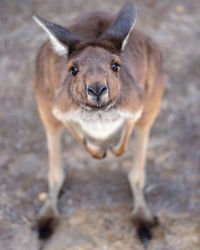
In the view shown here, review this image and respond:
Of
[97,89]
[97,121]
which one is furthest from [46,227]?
[97,89]

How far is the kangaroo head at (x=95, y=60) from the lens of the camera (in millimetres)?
2100

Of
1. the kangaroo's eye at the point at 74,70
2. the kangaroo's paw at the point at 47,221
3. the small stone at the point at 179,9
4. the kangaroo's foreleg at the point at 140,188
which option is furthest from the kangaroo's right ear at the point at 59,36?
the small stone at the point at 179,9

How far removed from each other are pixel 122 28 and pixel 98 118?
0.62 m

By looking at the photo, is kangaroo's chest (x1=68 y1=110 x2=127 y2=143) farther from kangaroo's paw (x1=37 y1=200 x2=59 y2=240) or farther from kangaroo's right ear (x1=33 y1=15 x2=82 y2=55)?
kangaroo's paw (x1=37 y1=200 x2=59 y2=240)

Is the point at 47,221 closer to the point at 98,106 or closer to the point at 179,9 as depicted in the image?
the point at 98,106

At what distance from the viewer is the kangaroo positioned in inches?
87.0

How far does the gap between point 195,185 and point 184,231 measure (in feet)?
1.71

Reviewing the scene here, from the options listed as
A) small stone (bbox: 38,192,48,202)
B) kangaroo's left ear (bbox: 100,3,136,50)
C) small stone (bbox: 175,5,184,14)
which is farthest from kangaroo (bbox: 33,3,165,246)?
small stone (bbox: 175,5,184,14)

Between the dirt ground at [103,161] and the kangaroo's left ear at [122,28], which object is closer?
the kangaroo's left ear at [122,28]

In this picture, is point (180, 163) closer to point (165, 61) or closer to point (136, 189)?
point (136, 189)

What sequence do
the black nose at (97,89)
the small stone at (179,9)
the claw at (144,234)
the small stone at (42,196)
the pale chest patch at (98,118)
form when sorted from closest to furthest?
the black nose at (97,89) < the pale chest patch at (98,118) < the claw at (144,234) < the small stone at (42,196) < the small stone at (179,9)

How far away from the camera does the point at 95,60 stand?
2195 mm

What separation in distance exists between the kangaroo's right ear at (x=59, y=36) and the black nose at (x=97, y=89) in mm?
406

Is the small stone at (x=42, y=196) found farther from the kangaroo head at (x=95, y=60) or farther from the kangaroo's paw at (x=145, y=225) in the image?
the kangaroo head at (x=95, y=60)
